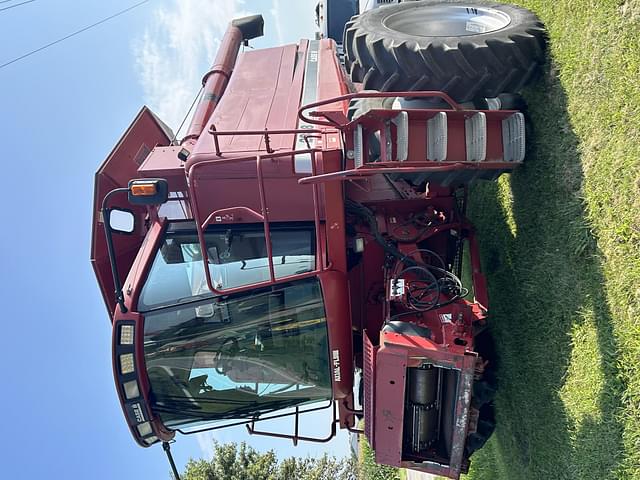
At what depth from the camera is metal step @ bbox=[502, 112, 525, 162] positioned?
390cm

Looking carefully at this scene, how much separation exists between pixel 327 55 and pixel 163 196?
2792 mm

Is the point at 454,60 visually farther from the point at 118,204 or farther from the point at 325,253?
the point at 118,204

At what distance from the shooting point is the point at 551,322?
408 cm

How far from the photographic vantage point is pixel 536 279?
4281 millimetres

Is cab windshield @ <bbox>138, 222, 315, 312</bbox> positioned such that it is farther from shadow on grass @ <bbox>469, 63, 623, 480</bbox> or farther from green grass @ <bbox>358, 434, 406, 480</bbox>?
green grass @ <bbox>358, 434, 406, 480</bbox>

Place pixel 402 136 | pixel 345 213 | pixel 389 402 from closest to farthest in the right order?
pixel 402 136
pixel 389 402
pixel 345 213

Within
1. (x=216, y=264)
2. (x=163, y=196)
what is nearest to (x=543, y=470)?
(x=216, y=264)

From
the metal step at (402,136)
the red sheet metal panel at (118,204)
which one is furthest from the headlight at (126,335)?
the metal step at (402,136)

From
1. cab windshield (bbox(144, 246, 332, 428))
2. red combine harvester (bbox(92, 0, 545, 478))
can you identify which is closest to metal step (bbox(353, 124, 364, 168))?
red combine harvester (bbox(92, 0, 545, 478))

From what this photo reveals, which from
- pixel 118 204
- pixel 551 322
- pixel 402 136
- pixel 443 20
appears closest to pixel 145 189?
pixel 118 204

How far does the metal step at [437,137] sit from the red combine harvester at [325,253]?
0.4 inches

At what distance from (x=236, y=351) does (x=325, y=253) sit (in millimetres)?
912

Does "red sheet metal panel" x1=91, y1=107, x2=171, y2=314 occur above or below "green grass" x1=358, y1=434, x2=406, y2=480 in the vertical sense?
above

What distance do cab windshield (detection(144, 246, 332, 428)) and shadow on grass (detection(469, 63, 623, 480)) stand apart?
1629 mm
